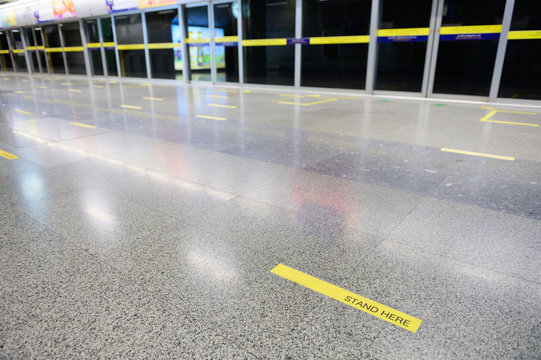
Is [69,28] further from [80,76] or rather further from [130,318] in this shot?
[130,318]

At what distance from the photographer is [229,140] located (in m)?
7.43

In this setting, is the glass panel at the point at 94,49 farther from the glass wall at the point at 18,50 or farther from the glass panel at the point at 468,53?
the glass panel at the point at 468,53

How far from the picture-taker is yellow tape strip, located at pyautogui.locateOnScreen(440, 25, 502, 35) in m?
11.8

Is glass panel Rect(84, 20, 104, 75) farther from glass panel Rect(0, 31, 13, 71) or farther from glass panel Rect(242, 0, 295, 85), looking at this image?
glass panel Rect(0, 31, 13, 71)

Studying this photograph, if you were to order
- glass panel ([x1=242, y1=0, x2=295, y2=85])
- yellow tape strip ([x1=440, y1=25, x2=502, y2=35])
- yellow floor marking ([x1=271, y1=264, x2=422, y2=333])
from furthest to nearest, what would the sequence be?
glass panel ([x1=242, y1=0, x2=295, y2=85]), yellow tape strip ([x1=440, y1=25, x2=502, y2=35]), yellow floor marking ([x1=271, y1=264, x2=422, y2=333])

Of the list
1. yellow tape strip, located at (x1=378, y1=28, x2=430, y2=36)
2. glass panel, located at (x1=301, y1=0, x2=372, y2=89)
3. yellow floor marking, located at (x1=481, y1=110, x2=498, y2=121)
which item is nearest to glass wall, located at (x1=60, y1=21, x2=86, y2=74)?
glass panel, located at (x1=301, y1=0, x2=372, y2=89)

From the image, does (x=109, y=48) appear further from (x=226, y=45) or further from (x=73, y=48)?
(x=226, y=45)

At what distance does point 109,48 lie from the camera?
2509 centimetres

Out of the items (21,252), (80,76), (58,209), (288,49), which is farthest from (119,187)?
(80,76)

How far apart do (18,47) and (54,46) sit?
7195 mm

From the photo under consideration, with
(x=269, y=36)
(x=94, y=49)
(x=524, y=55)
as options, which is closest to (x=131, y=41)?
(x=94, y=49)

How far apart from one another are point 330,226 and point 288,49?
1468 centimetres

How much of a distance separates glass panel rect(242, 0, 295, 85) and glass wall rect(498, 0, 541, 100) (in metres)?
8.62

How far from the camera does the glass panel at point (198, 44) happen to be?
66.2 feet
